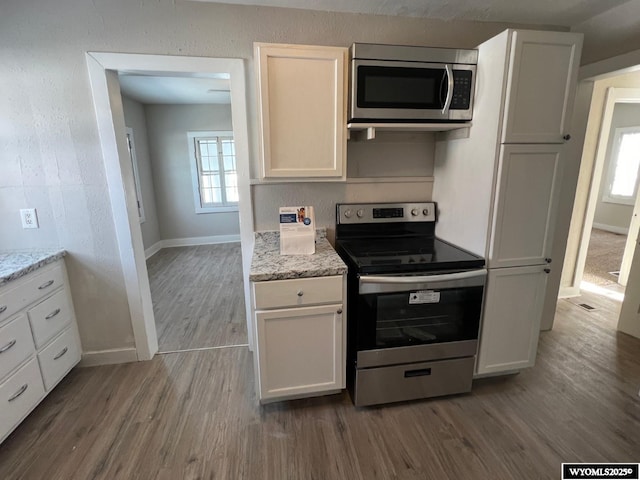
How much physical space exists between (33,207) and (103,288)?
66 centimetres

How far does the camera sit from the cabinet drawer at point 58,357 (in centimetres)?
185

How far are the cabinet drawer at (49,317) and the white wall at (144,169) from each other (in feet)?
9.70

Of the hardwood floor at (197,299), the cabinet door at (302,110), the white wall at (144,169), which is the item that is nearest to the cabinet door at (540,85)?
the cabinet door at (302,110)

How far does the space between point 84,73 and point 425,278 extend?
7.62ft

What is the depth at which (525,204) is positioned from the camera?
1719 millimetres

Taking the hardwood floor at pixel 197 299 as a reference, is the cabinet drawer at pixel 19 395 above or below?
above

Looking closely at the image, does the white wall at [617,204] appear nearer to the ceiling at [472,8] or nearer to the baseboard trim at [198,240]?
the ceiling at [472,8]

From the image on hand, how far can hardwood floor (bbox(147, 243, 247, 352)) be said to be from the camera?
263cm

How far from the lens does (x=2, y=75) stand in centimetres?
179

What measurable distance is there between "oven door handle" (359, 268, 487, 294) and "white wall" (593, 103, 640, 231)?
6864 millimetres

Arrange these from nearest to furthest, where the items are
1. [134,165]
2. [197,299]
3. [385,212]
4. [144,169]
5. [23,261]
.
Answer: [23,261], [385,212], [197,299], [134,165], [144,169]

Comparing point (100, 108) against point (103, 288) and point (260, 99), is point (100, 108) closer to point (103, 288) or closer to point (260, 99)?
point (260, 99)

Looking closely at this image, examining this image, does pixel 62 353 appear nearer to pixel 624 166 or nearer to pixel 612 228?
pixel 612 228

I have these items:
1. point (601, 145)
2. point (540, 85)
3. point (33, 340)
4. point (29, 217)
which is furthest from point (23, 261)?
point (601, 145)
